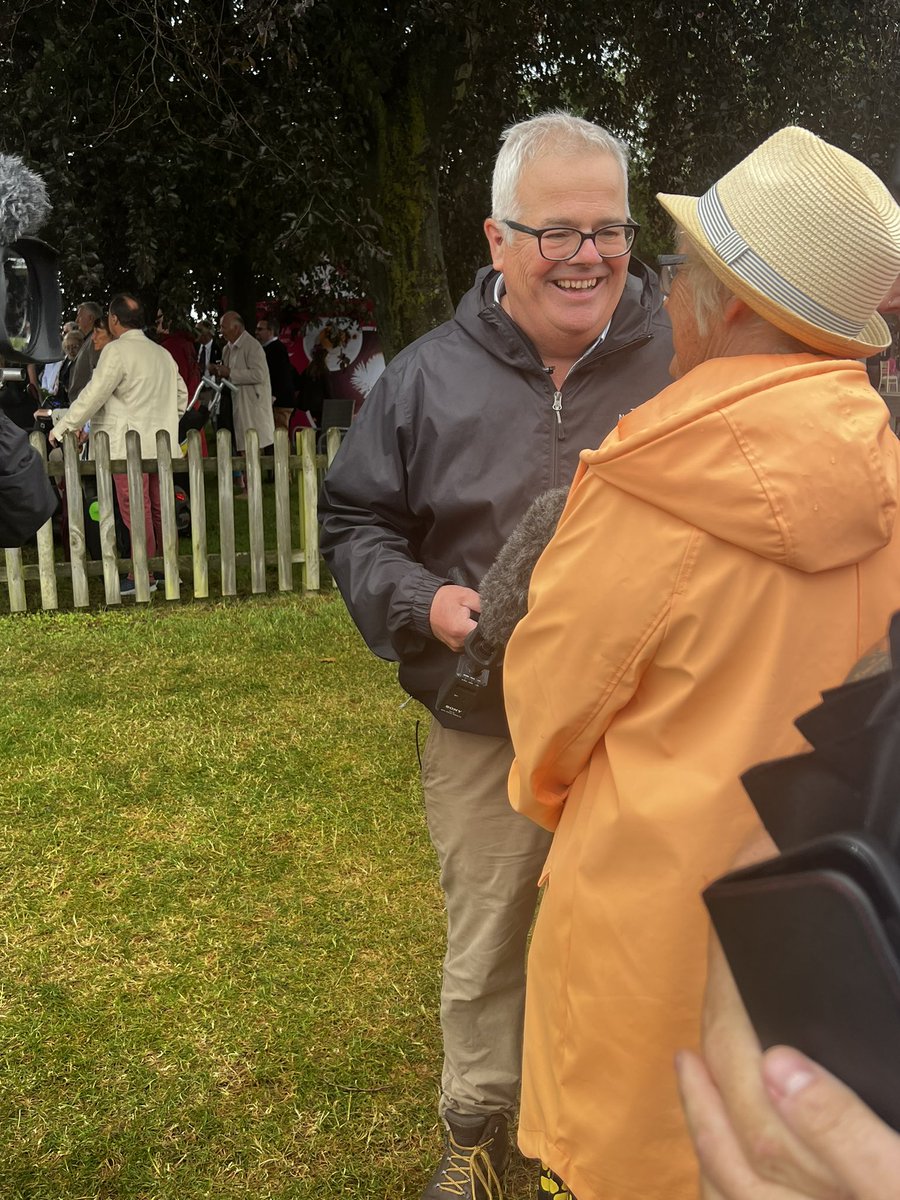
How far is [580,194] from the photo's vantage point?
2.20 metres

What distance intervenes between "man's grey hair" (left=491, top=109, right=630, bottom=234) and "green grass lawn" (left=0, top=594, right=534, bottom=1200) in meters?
2.14

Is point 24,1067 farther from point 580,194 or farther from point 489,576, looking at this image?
point 580,194

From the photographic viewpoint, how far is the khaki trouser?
2.40 metres

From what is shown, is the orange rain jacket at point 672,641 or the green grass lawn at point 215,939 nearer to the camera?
the orange rain jacket at point 672,641

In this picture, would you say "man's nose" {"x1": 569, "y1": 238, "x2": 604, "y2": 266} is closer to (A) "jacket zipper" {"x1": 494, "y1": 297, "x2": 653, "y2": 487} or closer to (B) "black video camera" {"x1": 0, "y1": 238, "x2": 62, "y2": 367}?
(A) "jacket zipper" {"x1": 494, "y1": 297, "x2": 653, "y2": 487}

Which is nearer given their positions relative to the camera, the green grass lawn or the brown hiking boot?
the brown hiking boot

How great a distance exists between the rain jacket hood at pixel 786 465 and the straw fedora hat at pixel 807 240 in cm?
Result: 5

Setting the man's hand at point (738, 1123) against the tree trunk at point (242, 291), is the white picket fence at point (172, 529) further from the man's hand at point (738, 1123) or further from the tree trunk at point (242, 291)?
the tree trunk at point (242, 291)

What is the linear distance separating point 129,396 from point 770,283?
25.8 feet

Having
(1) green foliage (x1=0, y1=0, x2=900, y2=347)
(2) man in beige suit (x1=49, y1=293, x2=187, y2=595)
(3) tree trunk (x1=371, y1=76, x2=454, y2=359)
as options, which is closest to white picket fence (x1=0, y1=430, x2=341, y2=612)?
(2) man in beige suit (x1=49, y1=293, x2=187, y2=595)

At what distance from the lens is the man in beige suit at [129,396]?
8.32m

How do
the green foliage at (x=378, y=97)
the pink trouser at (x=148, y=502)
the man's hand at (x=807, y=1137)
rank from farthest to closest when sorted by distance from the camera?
1. the green foliage at (x=378, y=97)
2. the pink trouser at (x=148, y=502)
3. the man's hand at (x=807, y=1137)

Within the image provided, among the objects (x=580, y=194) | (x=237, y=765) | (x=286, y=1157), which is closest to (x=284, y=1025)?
(x=286, y=1157)

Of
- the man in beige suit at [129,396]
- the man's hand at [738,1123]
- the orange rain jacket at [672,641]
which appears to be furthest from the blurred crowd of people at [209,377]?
the man's hand at [738,1123]
